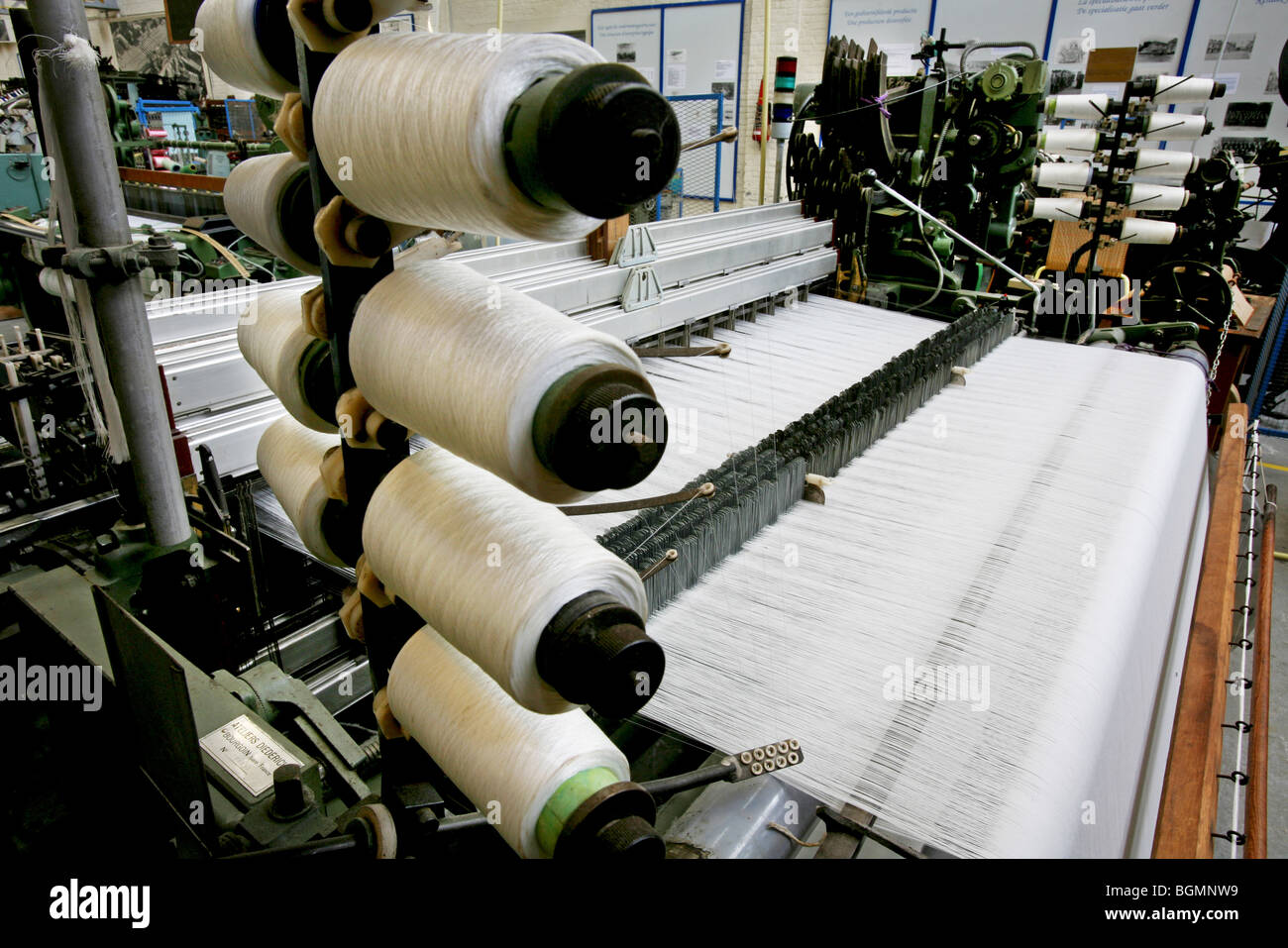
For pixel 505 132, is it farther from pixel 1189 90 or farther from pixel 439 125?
pixel 1189 90

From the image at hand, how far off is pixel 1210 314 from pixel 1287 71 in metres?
1.68

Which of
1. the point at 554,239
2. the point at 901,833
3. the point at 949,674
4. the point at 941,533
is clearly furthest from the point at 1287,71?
the point at 554,239

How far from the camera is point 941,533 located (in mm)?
1750

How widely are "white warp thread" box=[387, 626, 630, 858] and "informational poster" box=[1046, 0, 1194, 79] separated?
8.19 metres

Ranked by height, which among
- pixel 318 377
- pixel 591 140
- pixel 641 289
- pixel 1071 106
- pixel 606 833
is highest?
pixel 1071 106

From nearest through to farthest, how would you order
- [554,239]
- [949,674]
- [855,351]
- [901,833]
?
[554,239]
[901,833]
[949,674]
[855,351]

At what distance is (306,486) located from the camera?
0.97 meters

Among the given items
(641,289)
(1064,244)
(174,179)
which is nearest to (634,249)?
(641,289)

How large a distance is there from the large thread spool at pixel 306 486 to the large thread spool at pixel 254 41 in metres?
0.38

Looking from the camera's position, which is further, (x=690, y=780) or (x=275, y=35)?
(x=690, y=780)

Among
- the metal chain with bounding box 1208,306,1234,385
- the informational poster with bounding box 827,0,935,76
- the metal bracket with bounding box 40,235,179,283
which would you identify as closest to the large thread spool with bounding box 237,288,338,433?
the metal bracket with bounding box 40,235,179,283

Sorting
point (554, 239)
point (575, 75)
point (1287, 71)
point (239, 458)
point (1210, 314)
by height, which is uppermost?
point (1287, 71)

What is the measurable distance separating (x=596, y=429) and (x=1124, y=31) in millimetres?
8516
